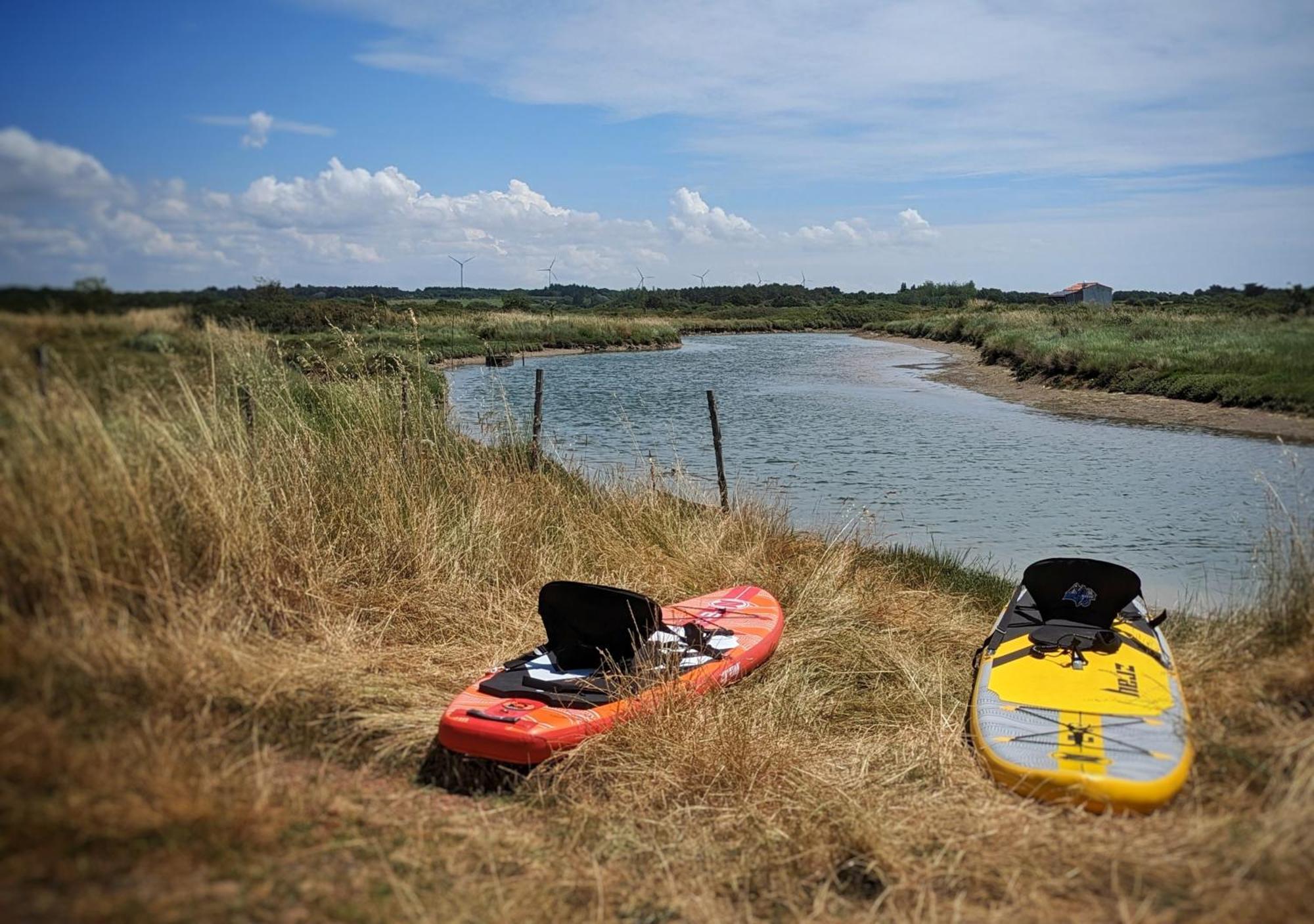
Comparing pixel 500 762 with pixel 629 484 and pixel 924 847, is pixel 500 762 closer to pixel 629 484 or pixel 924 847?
pixel 924 847

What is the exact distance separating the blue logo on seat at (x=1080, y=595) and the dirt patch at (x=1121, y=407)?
2018 mm

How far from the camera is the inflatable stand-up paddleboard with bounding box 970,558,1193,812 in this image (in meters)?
4.17

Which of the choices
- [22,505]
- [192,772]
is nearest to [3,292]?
[22,505]

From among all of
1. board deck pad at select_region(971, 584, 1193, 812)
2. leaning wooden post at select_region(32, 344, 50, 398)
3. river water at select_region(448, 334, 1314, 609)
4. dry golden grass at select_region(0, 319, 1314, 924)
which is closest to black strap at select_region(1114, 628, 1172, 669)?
board deck pad at select_region(971, 584, 1193, 812)

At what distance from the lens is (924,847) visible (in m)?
3.74

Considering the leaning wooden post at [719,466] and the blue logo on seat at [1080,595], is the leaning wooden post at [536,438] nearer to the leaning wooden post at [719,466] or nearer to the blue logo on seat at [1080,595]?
the leaning wooden post at [719,466]

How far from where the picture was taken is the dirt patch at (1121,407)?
1303 cm

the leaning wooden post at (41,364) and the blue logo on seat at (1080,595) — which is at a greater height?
the leaning wooden post at (41,364)

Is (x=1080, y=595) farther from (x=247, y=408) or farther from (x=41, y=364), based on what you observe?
(x=41, y=364)

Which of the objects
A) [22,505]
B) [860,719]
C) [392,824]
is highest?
[22,505]

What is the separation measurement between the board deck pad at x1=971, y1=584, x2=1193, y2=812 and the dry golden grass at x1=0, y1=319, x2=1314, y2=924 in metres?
0.13

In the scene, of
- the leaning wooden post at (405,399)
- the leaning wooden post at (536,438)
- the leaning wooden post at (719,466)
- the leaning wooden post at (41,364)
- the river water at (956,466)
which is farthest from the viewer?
the river water at (956,466)

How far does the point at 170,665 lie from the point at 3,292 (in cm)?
178

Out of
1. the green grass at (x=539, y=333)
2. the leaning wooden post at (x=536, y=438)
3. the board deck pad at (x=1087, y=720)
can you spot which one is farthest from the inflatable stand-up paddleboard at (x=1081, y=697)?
the green grass at (x=539, y=333)
